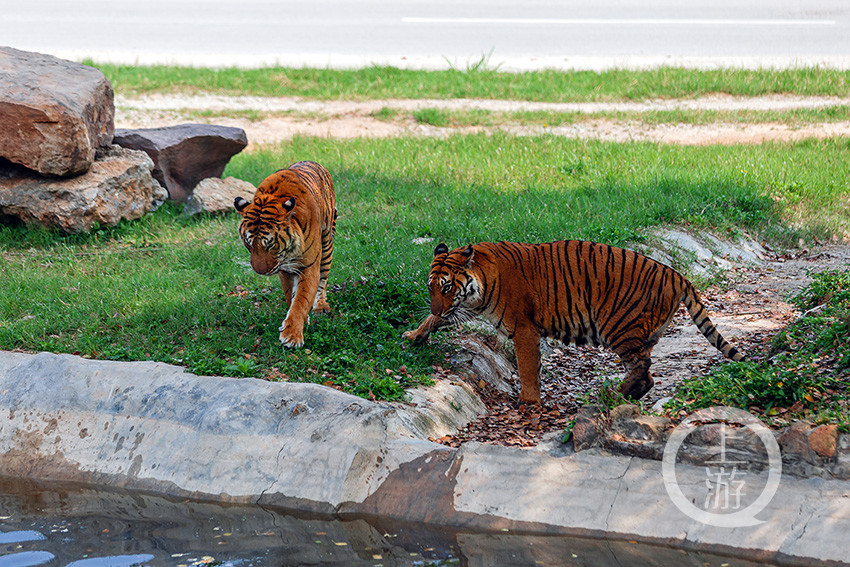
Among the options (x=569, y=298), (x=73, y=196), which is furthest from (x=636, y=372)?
(x=73, y=196)

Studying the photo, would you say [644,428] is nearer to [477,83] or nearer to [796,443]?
[796,443]

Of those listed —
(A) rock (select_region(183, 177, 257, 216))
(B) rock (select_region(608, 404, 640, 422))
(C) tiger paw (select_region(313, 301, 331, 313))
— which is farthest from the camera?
(A) rock (select_region(183, 177, 257, 216))

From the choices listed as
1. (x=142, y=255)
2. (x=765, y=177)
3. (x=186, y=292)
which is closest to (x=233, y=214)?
(x=142, y=255)

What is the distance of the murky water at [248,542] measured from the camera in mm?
3867

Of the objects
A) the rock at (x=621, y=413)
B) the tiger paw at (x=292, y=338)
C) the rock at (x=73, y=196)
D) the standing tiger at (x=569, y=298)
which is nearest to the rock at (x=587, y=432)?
the rock at (x=621, y=413)

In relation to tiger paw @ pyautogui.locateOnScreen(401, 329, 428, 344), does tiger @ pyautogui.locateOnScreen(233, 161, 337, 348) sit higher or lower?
higher

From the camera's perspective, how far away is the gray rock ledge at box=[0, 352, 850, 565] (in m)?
3.86

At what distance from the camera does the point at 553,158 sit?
1101 cm

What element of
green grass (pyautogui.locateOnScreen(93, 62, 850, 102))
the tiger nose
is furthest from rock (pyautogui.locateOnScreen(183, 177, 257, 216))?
green grass (pyautogui.locateOnScreen(93, 62, 850, 102))

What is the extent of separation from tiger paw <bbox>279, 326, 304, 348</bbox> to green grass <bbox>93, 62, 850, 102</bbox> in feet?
29.5

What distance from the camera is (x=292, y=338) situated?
5840 mm

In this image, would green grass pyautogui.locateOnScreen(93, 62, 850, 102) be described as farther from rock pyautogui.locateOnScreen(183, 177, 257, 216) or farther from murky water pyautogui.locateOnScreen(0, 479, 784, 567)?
murky water pyautogui.locateOnScreen(0, 479, 784, 567)

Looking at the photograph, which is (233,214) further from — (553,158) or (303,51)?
(303,51)

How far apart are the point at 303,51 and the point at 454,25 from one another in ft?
10.8
